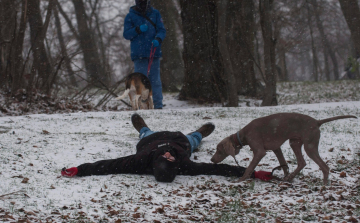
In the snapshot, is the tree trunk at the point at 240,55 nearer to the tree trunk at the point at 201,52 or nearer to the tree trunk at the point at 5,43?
the tree trunk at the point at 201,52

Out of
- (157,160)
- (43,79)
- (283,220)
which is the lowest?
(283,220)

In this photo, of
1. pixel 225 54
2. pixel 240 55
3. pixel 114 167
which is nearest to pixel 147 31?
pixel 225 54

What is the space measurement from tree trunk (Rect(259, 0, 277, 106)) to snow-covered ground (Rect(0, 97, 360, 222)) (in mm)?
4982

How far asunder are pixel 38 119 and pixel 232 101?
583 cm

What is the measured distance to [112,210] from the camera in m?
3.88

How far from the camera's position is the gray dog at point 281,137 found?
454 centimetres

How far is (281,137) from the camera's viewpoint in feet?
15.3

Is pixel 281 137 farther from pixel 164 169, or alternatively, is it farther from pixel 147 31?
pixel 147 31

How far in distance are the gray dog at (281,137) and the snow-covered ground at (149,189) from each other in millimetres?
296

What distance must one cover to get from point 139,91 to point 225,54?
2.95 meters

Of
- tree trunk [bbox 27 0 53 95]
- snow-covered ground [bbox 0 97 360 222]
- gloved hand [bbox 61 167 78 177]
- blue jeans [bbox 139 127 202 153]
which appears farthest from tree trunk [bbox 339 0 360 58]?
gloved hand [bbox 61 167 78 177]

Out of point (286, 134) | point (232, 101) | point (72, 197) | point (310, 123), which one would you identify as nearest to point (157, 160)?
point (72, 197)

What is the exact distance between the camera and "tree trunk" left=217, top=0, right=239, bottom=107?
11156 mm

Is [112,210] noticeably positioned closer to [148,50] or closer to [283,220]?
[283,220]
